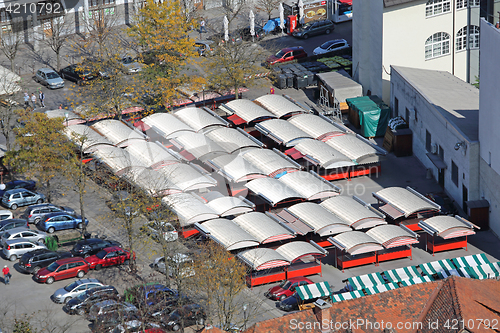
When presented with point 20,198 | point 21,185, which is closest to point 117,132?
point 21,185

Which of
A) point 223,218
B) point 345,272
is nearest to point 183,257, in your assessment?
point 223,218

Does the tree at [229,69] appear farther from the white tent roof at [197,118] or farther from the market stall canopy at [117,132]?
the market stall canopy at [117,132]

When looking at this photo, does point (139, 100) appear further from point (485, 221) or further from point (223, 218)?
point (485, 221)

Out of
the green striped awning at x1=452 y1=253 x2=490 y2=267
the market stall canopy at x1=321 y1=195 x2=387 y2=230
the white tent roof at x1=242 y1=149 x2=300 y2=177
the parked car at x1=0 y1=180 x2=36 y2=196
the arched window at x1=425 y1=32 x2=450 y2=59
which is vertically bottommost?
the green striped awning at x1=452 y1=253 x2=490 y2=267

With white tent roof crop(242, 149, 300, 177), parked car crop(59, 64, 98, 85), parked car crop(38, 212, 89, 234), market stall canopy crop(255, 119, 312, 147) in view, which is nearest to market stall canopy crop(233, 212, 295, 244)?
white tent roof crop(242, 149, 300, 177)

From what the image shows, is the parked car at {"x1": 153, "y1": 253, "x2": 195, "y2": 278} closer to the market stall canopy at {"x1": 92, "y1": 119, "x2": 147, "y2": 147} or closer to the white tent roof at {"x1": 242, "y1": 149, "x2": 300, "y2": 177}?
the white tent roof at {"x1": 242, "y1": 149, "x2": 300, "y2": 177}

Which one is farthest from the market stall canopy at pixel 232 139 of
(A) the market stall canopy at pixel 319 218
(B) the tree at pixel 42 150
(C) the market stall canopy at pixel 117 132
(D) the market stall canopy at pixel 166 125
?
(B) the tree at pixel 42 150
